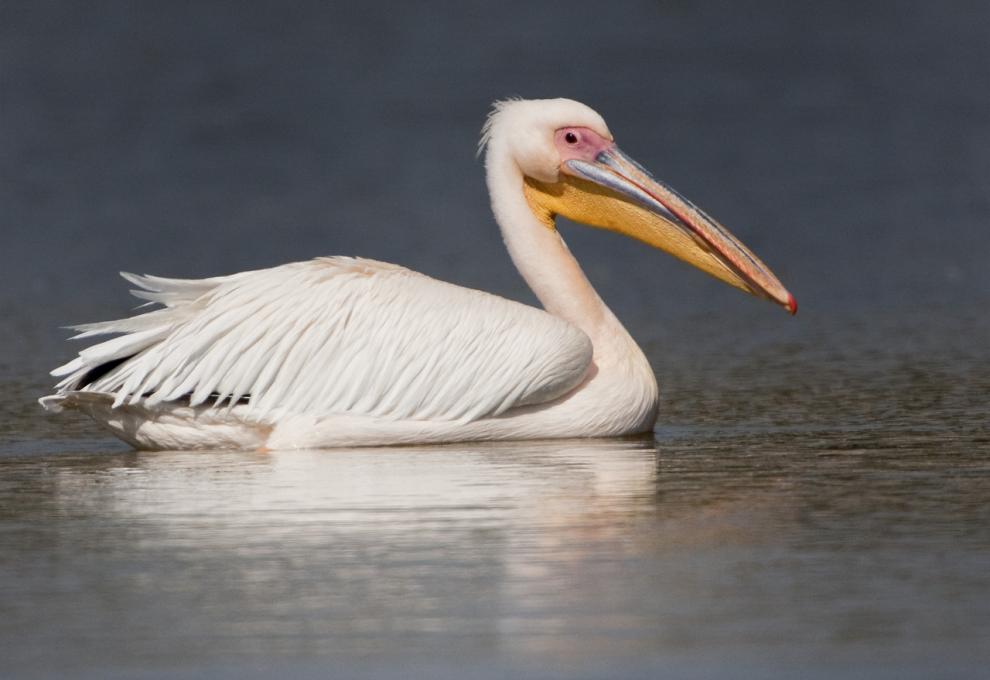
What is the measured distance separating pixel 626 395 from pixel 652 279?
691cm

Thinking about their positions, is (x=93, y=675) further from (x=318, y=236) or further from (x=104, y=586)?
(x=318, y=236)

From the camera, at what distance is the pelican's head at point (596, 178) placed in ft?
26.8

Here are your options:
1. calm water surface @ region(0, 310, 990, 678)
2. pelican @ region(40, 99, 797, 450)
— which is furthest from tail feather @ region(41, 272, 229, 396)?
calm water surface @ region(0, 310, 990, 678)

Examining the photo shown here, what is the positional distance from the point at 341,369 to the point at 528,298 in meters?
6.50

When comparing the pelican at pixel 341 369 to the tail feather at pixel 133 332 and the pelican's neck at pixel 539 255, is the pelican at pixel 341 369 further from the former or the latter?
the pelican's neck at pixel 539 255

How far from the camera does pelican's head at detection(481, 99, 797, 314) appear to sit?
8180 millimetres

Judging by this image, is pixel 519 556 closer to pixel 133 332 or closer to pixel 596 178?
pixel 133 332

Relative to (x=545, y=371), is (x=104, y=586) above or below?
below

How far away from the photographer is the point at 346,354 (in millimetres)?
7570

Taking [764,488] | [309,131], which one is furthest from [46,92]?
[764,488]

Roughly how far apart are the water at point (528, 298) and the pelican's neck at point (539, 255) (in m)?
0.56

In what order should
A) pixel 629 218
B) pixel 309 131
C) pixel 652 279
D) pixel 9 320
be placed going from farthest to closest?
1. pixel 309 131
2. pixel 652 279
3. pixel 9 320
4. pixel 629 218

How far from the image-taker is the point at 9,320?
13102 mm

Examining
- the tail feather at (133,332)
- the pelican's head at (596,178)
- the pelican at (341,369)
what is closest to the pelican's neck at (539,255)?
the pelican's head at (596,178)
